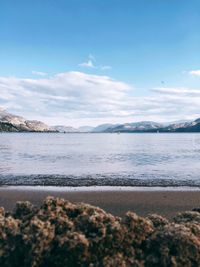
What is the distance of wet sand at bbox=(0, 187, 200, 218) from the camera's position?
24094 millimetres

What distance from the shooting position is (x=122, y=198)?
91.1ft

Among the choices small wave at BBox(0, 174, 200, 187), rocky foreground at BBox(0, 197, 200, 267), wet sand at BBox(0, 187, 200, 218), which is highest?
rocky foreground at BBox(0, 197, 200, 267)

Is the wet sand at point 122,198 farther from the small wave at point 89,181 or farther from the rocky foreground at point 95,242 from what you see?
the rocky foreground at point 95,242

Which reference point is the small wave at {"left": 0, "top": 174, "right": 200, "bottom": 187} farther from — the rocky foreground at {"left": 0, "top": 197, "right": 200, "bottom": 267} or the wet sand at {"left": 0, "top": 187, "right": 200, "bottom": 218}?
the rocky foreground at {"left": 0, "top": 197, "right": 200, "bottom": 267}

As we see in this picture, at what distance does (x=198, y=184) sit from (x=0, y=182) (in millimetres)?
19914

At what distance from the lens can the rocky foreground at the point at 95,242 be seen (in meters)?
9.12

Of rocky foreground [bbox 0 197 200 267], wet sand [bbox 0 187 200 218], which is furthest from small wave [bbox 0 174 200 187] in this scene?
rocky foreground [bbox 0 197 200 267]

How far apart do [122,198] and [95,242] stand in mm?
18549

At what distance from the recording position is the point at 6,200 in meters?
27.3

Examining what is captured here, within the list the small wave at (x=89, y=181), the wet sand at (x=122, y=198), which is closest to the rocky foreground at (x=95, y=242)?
the wet sand at (x=122, y=198)

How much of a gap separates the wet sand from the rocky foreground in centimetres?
1230

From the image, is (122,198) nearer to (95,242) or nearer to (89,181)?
(89,181)

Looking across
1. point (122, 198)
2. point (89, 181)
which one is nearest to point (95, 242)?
point (122, 198)

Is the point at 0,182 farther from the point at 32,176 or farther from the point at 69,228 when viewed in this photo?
the point at 69,228
